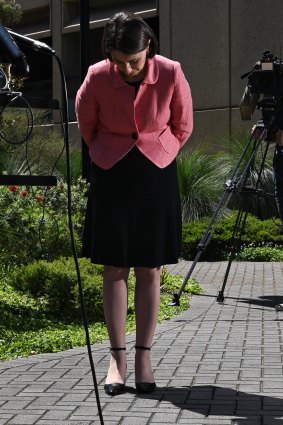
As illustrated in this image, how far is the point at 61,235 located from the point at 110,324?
512 centimetres

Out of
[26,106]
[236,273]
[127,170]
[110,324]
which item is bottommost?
[236,273]

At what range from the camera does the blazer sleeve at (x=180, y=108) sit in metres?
5.35

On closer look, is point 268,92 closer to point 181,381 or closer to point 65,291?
point 65,291

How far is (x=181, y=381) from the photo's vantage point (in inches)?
221

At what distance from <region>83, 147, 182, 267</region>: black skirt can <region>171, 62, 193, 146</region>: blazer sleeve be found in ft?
0.73

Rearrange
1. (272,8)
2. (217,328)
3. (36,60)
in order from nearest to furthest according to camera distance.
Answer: (217,328)
(272,8)
(36,60)

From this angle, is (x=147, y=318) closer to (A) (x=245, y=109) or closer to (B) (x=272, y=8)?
(A) (x=245, y=109)

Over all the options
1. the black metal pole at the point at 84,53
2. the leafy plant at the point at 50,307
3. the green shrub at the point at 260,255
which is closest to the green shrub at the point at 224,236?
A: the green shrub at the point at 260,255

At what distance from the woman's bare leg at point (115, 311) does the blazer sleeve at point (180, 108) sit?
2.63 ft

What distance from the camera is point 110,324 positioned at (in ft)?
17.6

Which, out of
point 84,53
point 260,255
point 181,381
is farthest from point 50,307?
point 260,255

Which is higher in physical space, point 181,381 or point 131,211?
point 131,211

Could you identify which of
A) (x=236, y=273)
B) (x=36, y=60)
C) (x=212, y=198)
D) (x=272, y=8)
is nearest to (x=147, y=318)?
(x=236, y=273)

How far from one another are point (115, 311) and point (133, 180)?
692 mm
